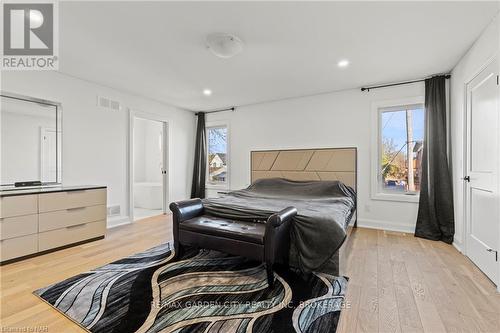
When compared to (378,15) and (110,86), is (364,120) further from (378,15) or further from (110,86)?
(110,86)

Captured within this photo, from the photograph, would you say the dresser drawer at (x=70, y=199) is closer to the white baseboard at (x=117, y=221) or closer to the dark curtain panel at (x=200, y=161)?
the white baseboard at (x=117, y=221)

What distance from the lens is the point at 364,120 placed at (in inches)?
154

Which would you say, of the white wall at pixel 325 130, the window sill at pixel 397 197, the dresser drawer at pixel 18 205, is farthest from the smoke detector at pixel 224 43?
the window sill at pixel 397 197

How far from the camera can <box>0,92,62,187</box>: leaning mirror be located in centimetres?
286

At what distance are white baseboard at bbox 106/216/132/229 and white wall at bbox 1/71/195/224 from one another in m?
A: 0.11

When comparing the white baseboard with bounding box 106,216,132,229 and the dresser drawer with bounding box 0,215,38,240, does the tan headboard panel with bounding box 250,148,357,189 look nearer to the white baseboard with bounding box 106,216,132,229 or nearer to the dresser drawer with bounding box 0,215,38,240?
the white baseboard with bounding box 106,216,132,229

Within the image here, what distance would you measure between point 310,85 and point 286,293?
10.3 feet

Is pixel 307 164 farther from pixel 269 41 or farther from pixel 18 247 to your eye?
pixel 18 247

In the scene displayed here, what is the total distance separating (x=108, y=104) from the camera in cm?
393

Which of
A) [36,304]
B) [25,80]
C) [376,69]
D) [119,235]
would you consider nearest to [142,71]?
[25,80]

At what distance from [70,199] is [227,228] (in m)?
2.21

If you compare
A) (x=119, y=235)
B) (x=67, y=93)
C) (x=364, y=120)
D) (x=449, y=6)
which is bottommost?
(x=119, y=235)

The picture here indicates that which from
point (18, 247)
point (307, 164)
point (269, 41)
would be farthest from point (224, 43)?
point (18, 247)

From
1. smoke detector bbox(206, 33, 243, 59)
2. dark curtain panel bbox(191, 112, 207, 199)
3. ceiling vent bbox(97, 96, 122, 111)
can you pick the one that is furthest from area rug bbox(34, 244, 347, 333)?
dark curtain panel bbox(191, 112, 207, 199)
